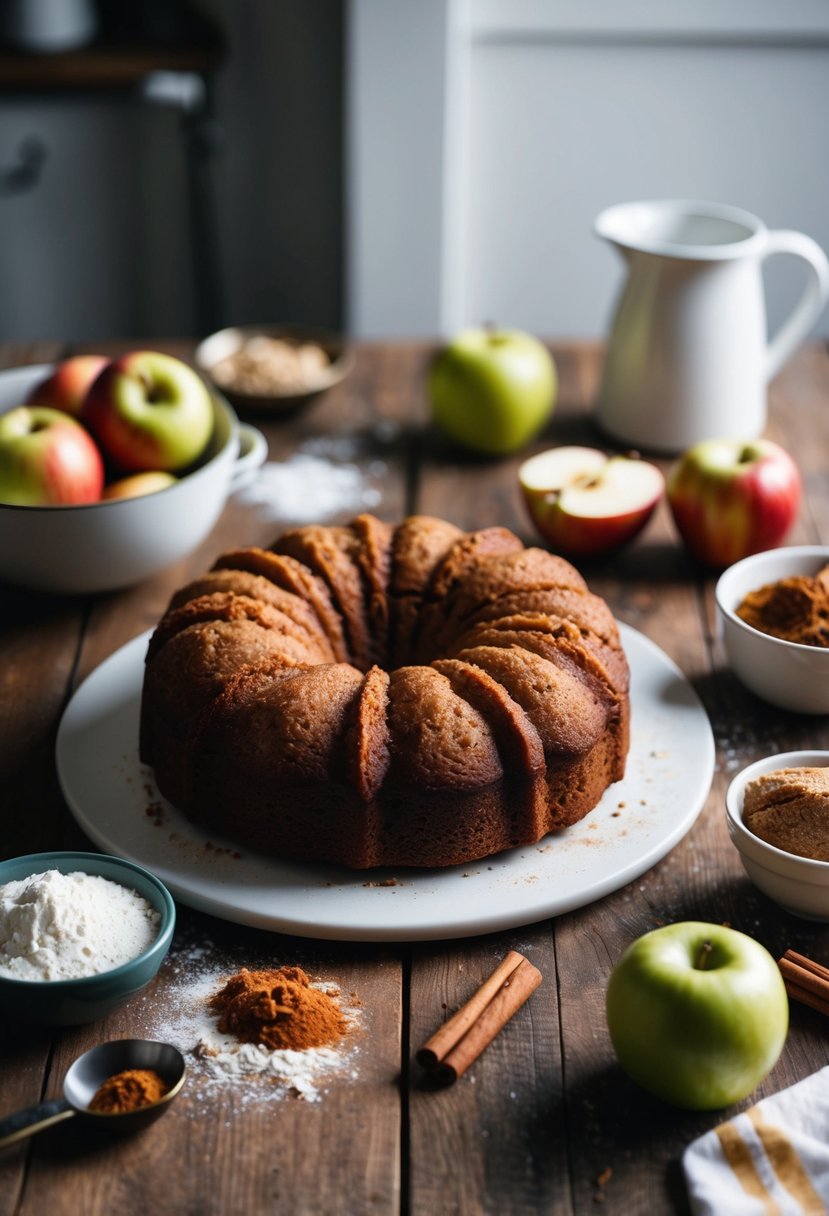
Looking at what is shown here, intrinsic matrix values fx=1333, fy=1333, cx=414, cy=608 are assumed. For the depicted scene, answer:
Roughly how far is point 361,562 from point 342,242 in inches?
90.2

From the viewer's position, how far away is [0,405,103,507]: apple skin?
77.4 inches

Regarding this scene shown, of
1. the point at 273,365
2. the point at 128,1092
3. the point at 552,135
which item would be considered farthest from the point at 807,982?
the point at 552,135

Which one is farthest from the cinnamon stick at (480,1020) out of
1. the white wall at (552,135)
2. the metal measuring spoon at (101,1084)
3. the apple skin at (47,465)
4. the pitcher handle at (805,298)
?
the white wall at (552,135)

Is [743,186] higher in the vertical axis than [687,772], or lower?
higher

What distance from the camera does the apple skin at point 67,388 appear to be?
2.16 meters

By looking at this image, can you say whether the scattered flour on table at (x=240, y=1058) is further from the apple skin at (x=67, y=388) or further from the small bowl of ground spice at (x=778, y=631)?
the apple skin at (x=67, y=388)

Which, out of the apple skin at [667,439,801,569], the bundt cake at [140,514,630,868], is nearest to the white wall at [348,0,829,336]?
the apple skin at [667,439,801,569]

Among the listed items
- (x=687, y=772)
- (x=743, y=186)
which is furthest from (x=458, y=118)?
(x=687, y=772)

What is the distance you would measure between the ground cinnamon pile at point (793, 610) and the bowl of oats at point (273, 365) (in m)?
1.08

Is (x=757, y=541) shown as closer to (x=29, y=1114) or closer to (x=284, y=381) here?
(x=284, y=381)

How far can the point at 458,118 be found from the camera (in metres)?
3.54

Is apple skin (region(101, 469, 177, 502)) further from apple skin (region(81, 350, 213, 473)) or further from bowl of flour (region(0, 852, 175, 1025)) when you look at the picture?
bowl of flour (region(0, 852, 175, 1025))

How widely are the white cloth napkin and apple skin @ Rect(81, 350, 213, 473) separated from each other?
1338 millimetres

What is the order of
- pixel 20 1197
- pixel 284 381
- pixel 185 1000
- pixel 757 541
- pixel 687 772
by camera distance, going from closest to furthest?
pixel 20 1197 → pixel 185 1000 → pixel 687 772 → pixel 757 541 → pixel 284 381
